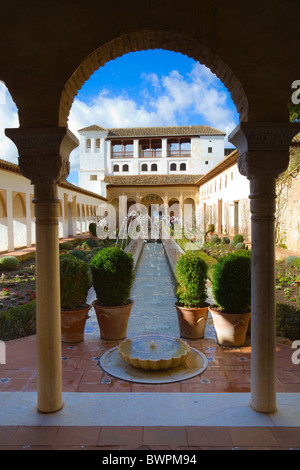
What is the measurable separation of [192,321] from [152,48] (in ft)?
11.6

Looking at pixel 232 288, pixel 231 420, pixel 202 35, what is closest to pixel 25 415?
pixel 231 420

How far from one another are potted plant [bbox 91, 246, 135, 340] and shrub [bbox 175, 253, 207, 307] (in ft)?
2.65

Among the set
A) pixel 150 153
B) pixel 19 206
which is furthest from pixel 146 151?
pixel 19 206

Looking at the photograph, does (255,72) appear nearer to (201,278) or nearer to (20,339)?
(201,278)

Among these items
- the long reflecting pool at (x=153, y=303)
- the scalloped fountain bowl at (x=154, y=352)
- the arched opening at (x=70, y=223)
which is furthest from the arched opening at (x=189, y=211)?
the scalloped fountain bowl at (x=154, y=352)

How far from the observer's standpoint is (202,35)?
9.44ft

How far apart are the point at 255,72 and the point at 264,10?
48 cm

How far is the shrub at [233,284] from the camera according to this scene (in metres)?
4.67

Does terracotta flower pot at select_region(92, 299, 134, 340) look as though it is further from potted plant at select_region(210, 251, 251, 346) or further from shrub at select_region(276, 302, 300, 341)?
shrub at select_region(276, 302, 300, 341)

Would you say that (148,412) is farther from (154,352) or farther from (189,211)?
(189,211)

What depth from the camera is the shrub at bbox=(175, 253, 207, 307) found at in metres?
5.04

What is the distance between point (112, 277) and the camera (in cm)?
498

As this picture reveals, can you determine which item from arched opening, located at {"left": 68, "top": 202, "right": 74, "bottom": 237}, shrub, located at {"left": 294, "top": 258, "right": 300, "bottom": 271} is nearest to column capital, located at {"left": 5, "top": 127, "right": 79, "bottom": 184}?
shrub, located at {"left": 294, "top": 258, "right": 300, "bottom": 271}

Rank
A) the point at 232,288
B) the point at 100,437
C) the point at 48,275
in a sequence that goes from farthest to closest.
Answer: the point at 232,288 → the point at 48,275 → the point at 100,437
